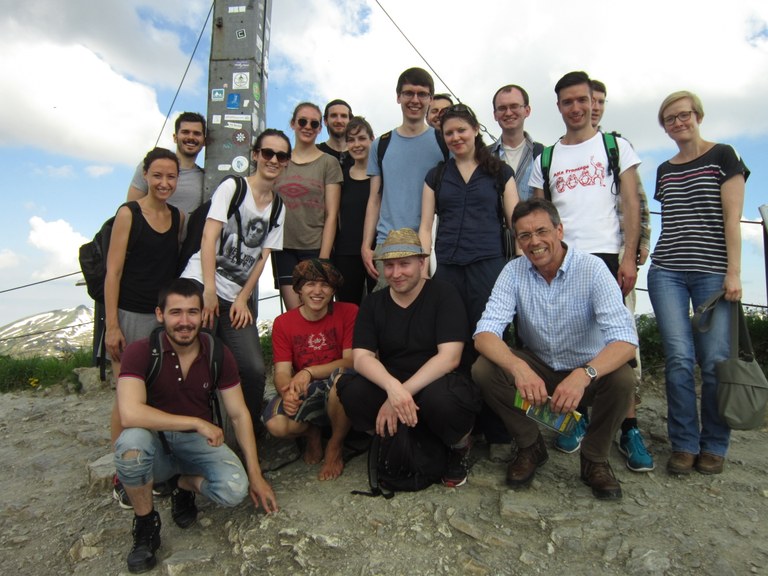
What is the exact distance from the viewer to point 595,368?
3400 millimetres

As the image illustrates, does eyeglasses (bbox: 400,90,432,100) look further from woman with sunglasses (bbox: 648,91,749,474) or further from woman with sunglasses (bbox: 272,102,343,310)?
woman with sunglasses (bbox: 648,91,749,474)

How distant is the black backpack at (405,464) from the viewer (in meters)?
3.71

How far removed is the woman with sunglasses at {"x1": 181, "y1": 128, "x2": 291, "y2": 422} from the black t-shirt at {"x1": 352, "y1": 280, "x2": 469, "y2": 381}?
0.98 meters

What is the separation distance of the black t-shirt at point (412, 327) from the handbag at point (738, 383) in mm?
1664

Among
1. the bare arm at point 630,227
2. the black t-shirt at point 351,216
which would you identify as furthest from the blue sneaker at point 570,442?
the black t-shirt at point 351,216

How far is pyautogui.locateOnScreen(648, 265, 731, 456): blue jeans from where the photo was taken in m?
3.84

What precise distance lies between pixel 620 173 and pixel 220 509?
3733 millimetres

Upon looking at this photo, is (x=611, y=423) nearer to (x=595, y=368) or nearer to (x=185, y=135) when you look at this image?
(x=595, y=368)

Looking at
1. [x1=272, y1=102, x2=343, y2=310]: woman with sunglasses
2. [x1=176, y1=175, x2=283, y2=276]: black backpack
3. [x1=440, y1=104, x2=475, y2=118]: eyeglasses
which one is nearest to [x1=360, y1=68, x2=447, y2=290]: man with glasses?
[x1=272, y1=102, x2=343, y2=310]: woman with sunglasses

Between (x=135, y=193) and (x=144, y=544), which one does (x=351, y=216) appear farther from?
(x=144, y=544)

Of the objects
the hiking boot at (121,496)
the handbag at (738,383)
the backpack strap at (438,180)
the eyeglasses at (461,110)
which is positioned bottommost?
the hiking boot at (121,496)

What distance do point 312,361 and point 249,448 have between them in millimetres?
916

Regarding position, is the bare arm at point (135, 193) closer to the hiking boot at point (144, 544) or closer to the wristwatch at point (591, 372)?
the hiking boot at point (144, 544)

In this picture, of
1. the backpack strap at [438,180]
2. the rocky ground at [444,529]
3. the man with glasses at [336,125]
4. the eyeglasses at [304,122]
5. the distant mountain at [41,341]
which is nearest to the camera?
the rocky ground at [444,529]
